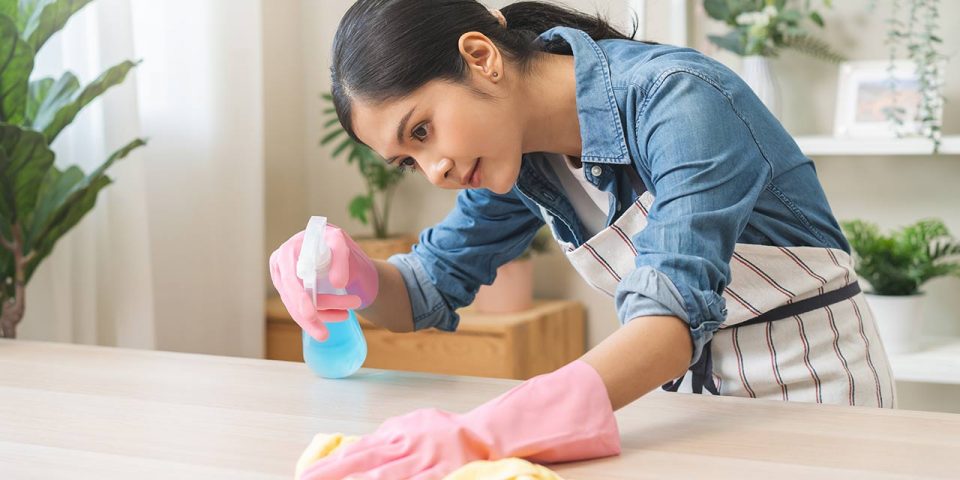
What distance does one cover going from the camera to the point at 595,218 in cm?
117

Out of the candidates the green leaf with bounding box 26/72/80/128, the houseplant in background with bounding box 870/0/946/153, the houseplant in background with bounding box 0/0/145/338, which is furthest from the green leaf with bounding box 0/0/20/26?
the houseplant in background with bounding box 870/0/946/153

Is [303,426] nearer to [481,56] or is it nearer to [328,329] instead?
[328,329]

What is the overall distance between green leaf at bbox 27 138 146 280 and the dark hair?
2.48ft

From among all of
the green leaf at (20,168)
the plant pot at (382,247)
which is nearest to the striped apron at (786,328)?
the green leaf at (20,168)

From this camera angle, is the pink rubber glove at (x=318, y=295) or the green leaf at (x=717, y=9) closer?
the pink rubber glove at (x=318, y=295)

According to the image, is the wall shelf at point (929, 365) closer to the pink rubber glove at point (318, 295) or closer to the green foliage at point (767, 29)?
the green foliage at point (767, 29)

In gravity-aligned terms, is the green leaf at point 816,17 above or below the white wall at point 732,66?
above

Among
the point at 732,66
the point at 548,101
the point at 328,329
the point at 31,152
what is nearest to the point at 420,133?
the point at 548,101

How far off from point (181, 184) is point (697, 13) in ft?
4.10

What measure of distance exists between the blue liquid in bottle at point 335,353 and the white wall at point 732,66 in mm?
1135

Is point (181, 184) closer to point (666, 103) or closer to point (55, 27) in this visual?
point (55, 27)

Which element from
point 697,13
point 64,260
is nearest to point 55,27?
point 64,260

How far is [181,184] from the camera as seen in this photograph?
2240mm

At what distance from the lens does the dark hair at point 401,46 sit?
0.94 meters
